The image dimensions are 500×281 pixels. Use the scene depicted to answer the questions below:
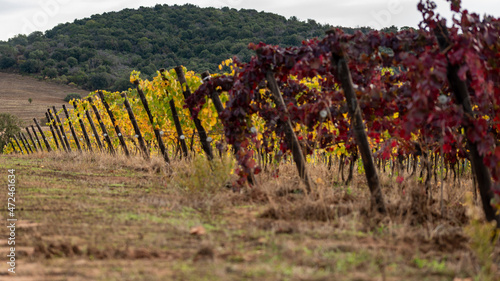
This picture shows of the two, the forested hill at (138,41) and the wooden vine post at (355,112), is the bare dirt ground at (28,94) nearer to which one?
the forested hill at (138,41)

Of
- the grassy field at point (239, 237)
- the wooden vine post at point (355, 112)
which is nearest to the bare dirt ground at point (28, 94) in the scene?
the grassy field at point (239, 237)

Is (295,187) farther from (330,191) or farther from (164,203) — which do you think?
(164,203)

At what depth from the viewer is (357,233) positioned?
11.2 feet

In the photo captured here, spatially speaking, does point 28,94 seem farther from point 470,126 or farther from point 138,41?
point 470,126

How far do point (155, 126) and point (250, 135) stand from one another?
4.40 m

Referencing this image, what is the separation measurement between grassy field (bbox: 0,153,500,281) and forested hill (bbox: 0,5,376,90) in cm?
3260

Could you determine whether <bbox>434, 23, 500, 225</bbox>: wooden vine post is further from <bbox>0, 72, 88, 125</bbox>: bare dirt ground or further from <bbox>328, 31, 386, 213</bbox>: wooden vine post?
<bbox>0, 72, 88, 125</bbox>: bare dirt ground

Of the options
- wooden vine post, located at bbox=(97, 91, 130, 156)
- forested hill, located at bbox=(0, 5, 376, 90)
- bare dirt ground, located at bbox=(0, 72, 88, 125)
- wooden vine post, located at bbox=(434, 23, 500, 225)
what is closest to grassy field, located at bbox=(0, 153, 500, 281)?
wooden vine post, located at bbox=(434, 23, 500, 225)

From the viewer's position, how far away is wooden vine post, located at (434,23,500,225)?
3.46 metres

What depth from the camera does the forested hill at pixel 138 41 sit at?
142 ft

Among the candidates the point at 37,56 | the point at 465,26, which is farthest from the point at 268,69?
the point at 37,56

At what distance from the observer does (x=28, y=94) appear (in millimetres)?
52281

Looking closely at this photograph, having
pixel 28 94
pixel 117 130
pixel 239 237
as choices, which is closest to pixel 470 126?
pixel 239 237

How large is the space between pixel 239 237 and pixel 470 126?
5.92 feet
